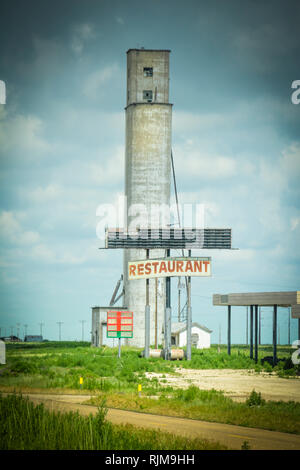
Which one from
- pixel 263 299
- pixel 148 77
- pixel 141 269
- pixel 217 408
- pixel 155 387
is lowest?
pixel 155 387

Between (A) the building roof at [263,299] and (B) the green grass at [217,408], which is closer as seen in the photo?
(B) the green grass at [217,408]

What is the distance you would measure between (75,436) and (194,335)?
7261 cm

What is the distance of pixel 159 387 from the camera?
39875 mm

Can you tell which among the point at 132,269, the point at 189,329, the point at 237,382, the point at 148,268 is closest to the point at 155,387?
the point at 237,382

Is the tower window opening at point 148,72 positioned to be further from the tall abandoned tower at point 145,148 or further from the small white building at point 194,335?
the small white building at point 194,335

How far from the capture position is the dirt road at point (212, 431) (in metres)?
22.0

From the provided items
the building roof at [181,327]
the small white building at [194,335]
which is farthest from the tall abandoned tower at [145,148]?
the small white building at [194,335]

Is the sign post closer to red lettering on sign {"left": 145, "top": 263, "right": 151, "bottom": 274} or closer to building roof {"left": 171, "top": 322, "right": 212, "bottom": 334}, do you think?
red lettering on sign {"left": 145, "top": 263, "right": 151, "bottom": 274}

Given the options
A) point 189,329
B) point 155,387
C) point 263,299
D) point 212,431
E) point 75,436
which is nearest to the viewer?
point 75,436

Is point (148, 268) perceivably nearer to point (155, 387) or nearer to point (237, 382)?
point (237, 382)

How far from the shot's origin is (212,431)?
80.2 feet

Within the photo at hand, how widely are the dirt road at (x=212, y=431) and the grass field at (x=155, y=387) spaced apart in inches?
41.0
